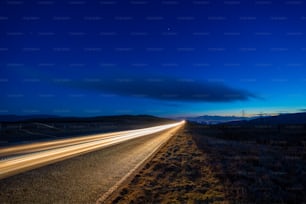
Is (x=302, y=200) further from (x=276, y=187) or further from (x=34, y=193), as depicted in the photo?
(x=34, y=193)

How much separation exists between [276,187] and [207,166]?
3881 millimetres

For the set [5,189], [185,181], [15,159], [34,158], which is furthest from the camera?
[34,158]

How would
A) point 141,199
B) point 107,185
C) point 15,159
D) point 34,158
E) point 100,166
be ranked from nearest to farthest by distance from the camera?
1. point 141,199
2. point 107,185
3. point 100,166
4. point 15,159
5. point 34,158

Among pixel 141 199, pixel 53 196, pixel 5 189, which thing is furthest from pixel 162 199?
pixel 5 189

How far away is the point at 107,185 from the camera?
866cm

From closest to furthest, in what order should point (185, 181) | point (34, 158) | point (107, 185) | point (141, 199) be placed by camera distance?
1. point (141, 199)
2. point (107, 185)
3. point (185, 181)
4. point (34, 158)

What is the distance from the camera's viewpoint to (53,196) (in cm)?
738

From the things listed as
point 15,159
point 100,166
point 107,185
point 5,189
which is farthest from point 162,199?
point 15,159

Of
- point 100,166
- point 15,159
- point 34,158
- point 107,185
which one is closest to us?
point 107,185

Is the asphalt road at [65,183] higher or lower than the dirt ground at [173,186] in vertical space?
higher

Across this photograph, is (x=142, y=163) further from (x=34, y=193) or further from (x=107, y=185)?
(x=34, y=193)

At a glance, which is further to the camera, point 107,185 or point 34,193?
point 107,185

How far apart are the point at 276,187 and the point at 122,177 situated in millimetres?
5061

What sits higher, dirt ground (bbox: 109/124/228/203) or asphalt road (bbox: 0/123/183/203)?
asphalt road (bbox: 0/123/183/203)
